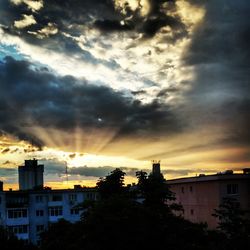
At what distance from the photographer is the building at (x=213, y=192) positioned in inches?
2074

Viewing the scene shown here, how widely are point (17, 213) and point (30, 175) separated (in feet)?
50.5

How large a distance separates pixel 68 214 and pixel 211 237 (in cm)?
3976

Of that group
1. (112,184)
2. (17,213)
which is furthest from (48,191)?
(112,184)

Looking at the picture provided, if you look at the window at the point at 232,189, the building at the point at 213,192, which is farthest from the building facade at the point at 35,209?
the window at the point at 232,189

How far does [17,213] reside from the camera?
213 ft

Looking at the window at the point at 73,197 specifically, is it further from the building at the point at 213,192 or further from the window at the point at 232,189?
the window at the point at 232,189

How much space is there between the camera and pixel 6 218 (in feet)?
208

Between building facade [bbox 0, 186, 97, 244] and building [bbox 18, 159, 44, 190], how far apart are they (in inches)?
471

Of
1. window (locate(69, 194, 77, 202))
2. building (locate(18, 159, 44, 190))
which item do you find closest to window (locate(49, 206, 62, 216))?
window (locate(69, 194, 77, 202))

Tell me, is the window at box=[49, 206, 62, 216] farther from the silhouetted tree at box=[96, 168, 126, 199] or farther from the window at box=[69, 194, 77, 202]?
the silhouetted tree at box=[96, 168, 126, 199]

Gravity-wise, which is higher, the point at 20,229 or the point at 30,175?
the point at 30,175

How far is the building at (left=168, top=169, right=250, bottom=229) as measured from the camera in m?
52.7

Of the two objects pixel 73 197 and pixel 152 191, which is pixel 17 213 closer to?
pixel 73 197

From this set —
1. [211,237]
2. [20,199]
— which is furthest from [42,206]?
[211,237]
